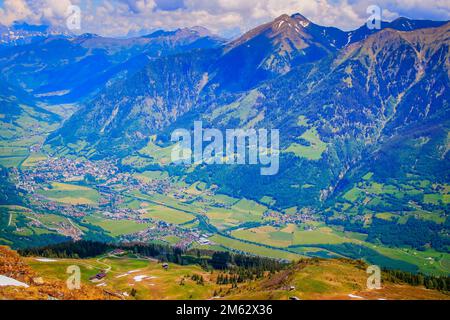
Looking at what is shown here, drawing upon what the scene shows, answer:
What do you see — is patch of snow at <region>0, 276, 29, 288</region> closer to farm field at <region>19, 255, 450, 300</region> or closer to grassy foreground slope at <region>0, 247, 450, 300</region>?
grassy foreground slope at <region>0, 247, 450, 300</region>

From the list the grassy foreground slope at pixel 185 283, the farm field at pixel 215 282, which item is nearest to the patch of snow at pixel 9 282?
the grassy foreground slope at pixel 185 283

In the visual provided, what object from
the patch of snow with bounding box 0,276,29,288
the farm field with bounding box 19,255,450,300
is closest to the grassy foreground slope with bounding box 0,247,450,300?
the farm field with bounding box 19,255,450,300

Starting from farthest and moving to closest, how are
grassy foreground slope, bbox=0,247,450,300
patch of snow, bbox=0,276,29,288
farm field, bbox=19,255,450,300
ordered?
1. farm field, bbox=19,255,450,300
2. grassy foreground slope, bbox=0,247,450,300
3. patch of snow, bbox=0,276,29,288

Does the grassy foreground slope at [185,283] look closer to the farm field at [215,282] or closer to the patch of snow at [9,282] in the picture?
the farm field at [215,282]

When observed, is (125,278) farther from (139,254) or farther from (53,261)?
(139,254)

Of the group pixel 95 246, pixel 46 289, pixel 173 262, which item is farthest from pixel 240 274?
pixel 46 289
